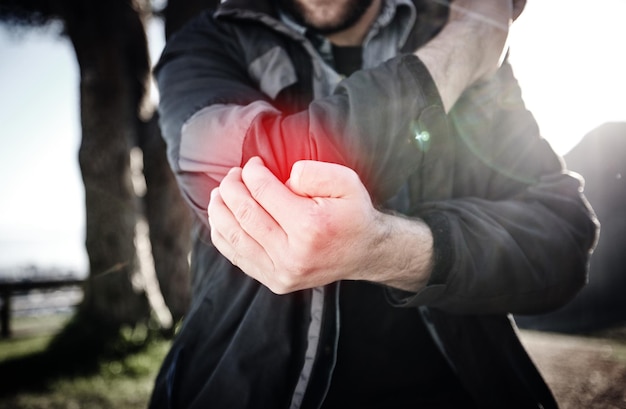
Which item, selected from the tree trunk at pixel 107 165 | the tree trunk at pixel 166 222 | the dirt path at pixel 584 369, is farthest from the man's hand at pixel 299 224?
the tree trunk at pixel 166 222

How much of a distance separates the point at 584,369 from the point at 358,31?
3.51 meters

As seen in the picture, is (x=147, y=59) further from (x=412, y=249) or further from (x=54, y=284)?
(x=412, y=249)

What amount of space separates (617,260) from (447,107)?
2.22m

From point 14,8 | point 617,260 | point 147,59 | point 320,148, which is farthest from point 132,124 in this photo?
point 617,260

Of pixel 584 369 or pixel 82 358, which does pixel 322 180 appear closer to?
pixel 584 369

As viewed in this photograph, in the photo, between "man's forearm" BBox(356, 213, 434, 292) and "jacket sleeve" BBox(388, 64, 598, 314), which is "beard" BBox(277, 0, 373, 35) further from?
"man's forearm" BBox(356, 213, 434, 292)

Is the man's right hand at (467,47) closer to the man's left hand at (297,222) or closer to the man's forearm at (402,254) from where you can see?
the man's forearm at (402,254)

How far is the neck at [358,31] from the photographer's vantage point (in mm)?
1848

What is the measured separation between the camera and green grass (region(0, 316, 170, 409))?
3895mm

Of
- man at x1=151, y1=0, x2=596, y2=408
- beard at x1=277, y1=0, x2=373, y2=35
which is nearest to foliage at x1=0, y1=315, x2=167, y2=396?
man at x1=151, y1=0, x2=596, y2=408

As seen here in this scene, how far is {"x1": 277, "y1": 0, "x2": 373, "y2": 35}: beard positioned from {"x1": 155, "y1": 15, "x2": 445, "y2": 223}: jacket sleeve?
2.16ft

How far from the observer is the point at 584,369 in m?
3.21

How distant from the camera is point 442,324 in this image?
1419 mm

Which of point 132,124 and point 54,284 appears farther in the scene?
point 54,284
